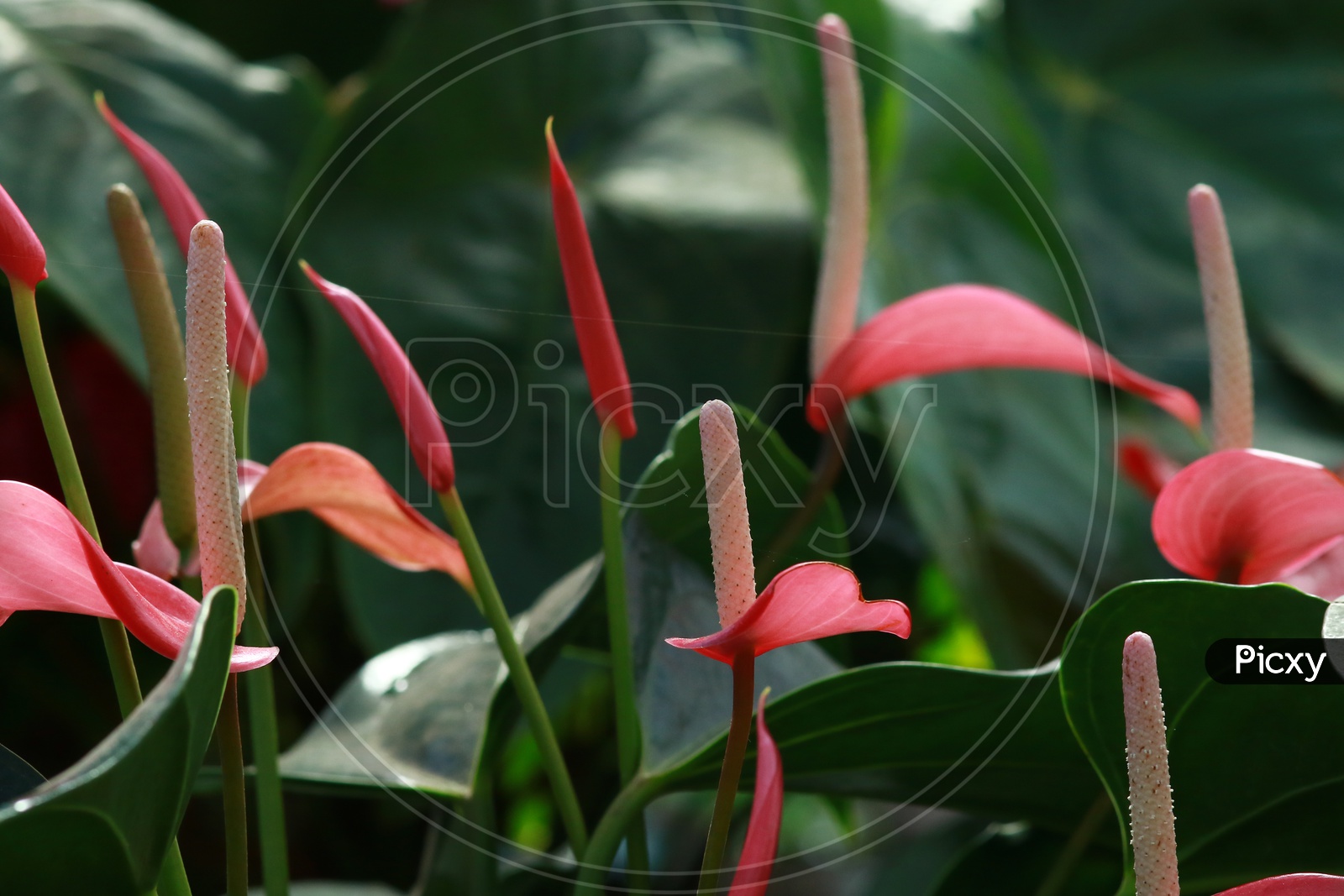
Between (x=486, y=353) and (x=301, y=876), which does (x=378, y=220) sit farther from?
(x=301, y=876)

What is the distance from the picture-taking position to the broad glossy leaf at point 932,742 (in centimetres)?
21

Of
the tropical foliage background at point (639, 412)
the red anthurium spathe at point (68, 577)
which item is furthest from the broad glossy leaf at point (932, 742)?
the red anthurium spathe at point (68, 577)

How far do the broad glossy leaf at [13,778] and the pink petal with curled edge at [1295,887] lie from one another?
21 centimetres

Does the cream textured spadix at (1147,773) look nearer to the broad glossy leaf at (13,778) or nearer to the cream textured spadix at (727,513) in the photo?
the cream textured spadix at (727,513)

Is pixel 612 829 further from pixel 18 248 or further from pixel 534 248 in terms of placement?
pixel 534 248

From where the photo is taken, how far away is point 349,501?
0.74ft

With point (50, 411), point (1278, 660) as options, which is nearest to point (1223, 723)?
point (1278, 660)

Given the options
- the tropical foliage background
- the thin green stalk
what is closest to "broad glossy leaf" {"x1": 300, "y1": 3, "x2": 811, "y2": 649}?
the tropical foliage background

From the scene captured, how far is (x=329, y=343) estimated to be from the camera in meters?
Result: 0.40

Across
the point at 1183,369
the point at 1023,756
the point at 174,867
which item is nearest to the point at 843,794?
the point at 1023,756

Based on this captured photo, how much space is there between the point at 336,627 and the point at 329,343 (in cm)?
14

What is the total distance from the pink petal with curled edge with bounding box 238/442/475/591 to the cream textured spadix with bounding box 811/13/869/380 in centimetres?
10

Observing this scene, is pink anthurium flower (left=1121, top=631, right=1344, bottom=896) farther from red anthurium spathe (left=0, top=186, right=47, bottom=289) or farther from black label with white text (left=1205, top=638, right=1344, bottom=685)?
red anthurium spathe (left=0, top=186, right=47, bottom=289)

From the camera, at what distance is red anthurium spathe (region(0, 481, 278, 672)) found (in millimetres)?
152
